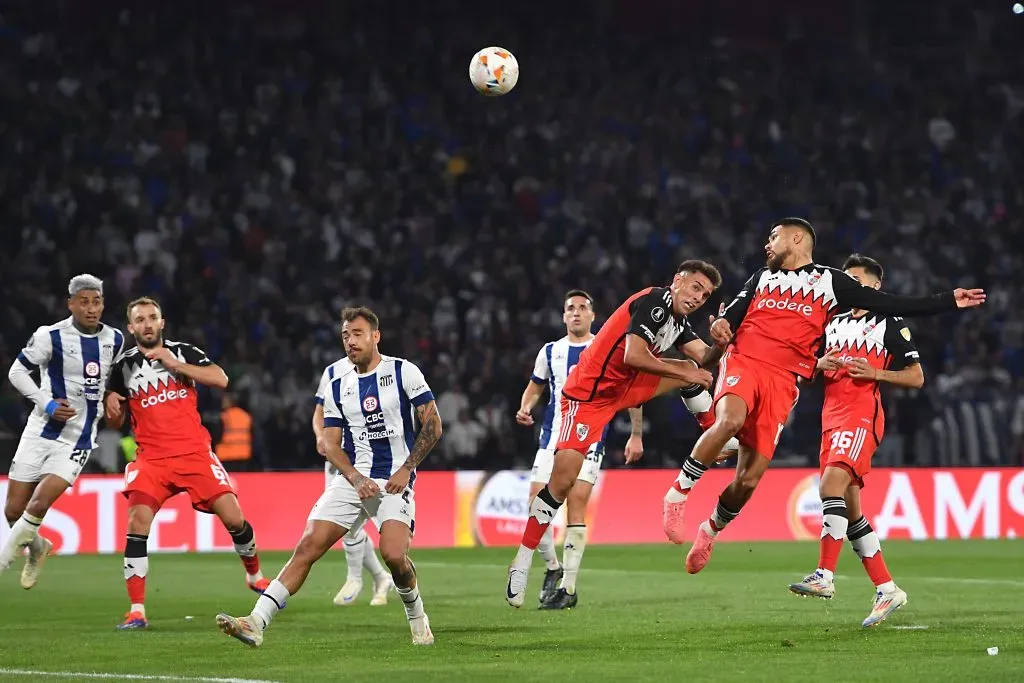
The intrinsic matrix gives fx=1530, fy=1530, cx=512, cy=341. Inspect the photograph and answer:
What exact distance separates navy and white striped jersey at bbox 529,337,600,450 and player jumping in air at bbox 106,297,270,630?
2733 mm

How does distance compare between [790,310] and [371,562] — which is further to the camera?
[371,562]

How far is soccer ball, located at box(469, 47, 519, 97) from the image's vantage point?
49.9 ft

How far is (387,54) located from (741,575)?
14.7 m

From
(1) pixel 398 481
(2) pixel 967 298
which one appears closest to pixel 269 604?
(1) pixel 398 481

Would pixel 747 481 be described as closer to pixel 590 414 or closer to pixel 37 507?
pixel 590 414

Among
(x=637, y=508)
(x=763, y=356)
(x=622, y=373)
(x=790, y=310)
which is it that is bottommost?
(x=637, y=508)

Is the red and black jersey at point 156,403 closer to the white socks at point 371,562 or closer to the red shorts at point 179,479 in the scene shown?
the red shorts at point 179,479

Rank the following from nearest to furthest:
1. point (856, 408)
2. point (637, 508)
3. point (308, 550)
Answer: point (308, 550), point (856, 408), point (637, 508)

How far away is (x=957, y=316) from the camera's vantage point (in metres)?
24.5

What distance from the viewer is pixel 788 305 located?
402 inches

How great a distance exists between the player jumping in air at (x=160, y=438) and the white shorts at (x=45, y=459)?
1.33 metres

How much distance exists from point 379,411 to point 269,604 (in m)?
1.39

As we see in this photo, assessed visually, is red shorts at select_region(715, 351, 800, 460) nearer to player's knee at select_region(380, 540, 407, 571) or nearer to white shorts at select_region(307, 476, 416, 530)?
white shorts at select_region(307, 476, 416, 530)

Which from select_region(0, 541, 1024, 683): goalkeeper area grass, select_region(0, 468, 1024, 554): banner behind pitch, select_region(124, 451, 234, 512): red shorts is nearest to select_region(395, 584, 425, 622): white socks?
select_region(0, 541, 1024, 683): goalkeeper area grass
